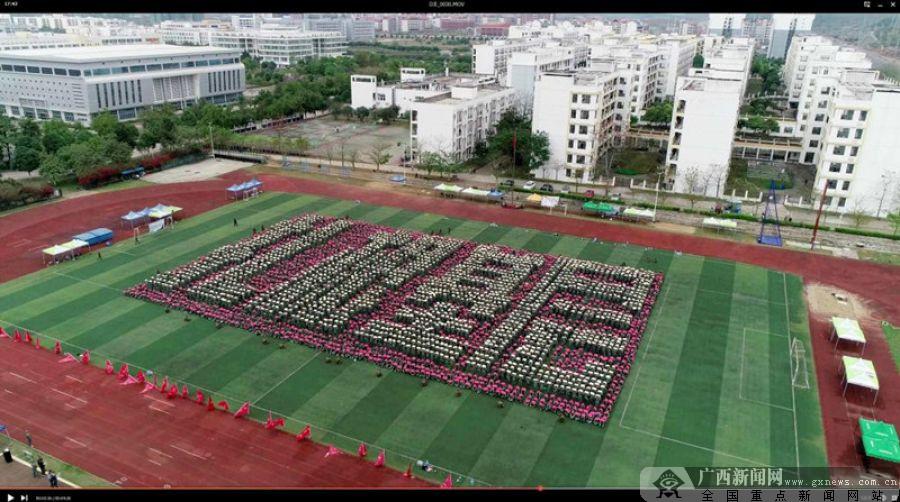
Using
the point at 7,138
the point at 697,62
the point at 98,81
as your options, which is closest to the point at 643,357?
the point at 7,138

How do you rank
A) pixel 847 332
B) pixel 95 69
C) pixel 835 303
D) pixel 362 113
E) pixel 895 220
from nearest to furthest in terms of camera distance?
pixel 847 332 → pixel 835 303 → pixel 895 220 → pixel 95 69 → pixel 362 113

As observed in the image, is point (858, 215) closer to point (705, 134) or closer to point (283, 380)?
point (705, 134)

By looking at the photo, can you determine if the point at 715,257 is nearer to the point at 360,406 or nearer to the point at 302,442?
the point at 360,406

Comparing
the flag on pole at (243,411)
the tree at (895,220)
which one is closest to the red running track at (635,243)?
the tree at (895,220)

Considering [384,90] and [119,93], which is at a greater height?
[384,90]

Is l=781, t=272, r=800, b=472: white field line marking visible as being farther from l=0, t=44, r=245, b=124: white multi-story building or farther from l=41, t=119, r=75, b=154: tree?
l=0, t=44, r=245, b=124: white multi-story building

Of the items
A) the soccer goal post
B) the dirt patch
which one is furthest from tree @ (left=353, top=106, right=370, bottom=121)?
the soccer goal post
